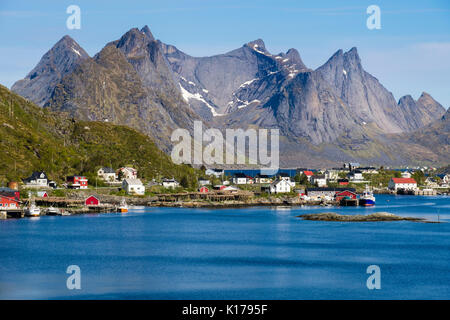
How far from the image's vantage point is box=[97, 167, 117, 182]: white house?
5758 inches

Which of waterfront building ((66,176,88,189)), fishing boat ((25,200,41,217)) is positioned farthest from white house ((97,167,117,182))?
fishing boat ((25,200,41,217))

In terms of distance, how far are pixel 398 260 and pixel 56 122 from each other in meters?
133

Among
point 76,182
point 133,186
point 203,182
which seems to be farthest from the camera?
point 203,182

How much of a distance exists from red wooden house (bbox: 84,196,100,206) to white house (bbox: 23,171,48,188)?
1184 centimetres

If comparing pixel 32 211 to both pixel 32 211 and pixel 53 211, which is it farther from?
pixel 53 211

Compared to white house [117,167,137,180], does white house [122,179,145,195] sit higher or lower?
lower

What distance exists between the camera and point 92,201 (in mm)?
119250

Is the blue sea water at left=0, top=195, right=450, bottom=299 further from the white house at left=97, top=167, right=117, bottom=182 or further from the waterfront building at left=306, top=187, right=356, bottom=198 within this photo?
the waterfront building at left=306, top=187, right=356, bottom=198

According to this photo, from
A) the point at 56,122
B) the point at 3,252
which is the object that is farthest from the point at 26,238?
the point at 56,122

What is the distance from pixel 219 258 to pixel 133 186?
254 ft

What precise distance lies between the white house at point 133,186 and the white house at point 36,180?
731 inches

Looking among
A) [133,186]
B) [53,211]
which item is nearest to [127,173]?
[133,186]

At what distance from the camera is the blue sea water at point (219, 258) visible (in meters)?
49.6
